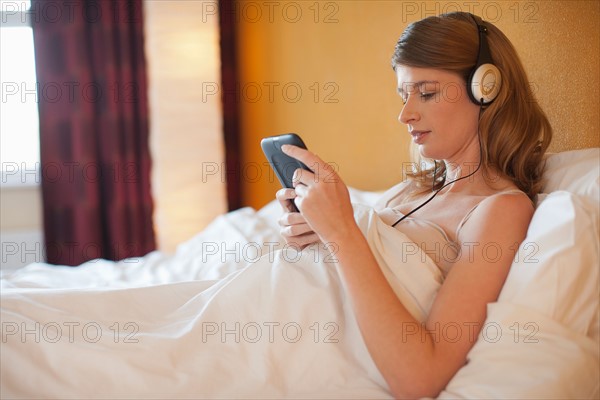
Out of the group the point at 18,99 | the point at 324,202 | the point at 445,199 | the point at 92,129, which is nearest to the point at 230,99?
the point at 92,129

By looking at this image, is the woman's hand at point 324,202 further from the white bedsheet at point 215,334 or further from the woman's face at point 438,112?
the woman's face at point 438,112

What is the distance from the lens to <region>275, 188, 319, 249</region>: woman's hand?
129 cm

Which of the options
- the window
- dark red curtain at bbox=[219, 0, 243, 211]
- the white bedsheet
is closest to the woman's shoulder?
the white bedsheet

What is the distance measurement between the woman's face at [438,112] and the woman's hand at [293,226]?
0.29m

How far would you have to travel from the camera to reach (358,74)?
245cm

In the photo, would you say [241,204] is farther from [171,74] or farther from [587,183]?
[587,183]

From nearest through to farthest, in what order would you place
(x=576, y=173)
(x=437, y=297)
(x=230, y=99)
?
1. (x=437, y=297)
2. (x=576, y=173)
3. (x=230, y=99)

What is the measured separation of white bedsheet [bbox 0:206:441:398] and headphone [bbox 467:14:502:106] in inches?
12.8

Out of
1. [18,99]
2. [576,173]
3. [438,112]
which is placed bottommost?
[576,173]

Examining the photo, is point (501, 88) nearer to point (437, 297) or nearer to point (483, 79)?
point (483, 79)

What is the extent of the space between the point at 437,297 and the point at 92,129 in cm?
253

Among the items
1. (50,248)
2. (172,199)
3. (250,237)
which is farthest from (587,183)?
(50,248)

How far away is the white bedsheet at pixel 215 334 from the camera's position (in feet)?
3.30

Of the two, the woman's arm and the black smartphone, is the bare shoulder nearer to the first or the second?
the woman's arm
